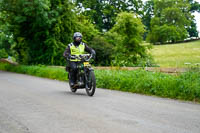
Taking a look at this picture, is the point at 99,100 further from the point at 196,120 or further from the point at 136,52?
the point at 136,52

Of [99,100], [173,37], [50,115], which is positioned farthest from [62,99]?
[173,37]

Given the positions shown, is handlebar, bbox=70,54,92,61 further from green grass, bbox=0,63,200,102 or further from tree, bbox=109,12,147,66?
tree, bbox=109,12,147,66

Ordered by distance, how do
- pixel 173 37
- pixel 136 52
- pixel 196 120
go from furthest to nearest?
pixel 173 37
pixel 136 52
pixel 196 120

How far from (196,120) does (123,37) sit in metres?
19.9

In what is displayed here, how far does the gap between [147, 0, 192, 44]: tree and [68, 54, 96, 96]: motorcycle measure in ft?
208

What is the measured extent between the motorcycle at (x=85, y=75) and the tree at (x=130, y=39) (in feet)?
48.4

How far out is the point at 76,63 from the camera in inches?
434

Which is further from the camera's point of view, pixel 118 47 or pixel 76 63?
pixel 118 47

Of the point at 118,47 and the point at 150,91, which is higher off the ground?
the point at 118,47

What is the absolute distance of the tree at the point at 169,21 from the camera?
7369cm

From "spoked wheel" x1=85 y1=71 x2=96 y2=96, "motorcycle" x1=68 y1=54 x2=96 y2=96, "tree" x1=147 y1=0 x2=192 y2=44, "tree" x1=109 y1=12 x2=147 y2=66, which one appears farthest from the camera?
"tree" x1=147 y1=0 x2=192 y2=44

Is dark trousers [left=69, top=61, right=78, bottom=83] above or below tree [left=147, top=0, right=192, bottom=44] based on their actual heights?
below

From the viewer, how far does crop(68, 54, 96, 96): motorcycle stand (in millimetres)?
10273

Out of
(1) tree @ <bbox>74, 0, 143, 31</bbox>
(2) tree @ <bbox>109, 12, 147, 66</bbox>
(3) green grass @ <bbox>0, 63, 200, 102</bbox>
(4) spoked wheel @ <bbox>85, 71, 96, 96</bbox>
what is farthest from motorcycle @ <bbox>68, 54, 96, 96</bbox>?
(1) tree @ <bbox>74, 0, 143, 31</bbox>
